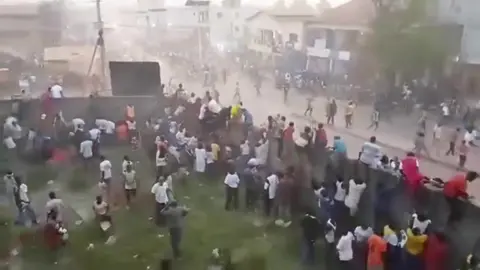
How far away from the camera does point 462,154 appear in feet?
22.2

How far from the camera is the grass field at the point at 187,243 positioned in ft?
19.4

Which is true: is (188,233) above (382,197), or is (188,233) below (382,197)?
below

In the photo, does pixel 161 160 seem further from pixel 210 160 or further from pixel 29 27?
pixel 29 27

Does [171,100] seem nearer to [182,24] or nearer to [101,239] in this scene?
[182,24]

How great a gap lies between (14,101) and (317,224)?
7.15m

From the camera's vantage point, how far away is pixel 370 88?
315 inches

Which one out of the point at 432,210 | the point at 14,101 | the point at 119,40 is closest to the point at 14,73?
the point at 14,101

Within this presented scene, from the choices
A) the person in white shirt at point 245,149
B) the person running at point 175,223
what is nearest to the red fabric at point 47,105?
the person in white shirt at point 245,149

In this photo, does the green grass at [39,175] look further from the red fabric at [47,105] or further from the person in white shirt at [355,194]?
the person in white shirt at [355,194]

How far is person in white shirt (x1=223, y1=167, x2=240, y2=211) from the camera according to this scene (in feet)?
22.6

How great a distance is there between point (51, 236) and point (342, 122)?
4.51 meters

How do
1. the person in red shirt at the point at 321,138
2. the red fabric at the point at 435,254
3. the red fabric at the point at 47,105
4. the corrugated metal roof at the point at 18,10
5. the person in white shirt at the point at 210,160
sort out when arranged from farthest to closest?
the corrugated metal roof at the point at 18,10
the red fabric at the point at 47,105
the person in white shirt at the point at 210,160
the person in red shirt at the point at 321,138
the red fabric at the point at 435,254

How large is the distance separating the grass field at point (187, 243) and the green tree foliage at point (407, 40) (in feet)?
10.1

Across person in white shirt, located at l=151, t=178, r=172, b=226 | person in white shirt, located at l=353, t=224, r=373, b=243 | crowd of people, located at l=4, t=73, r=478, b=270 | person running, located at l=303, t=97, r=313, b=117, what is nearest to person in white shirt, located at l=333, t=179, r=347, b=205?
crowd of people, located at l=4, t=73, r=478, b=270
